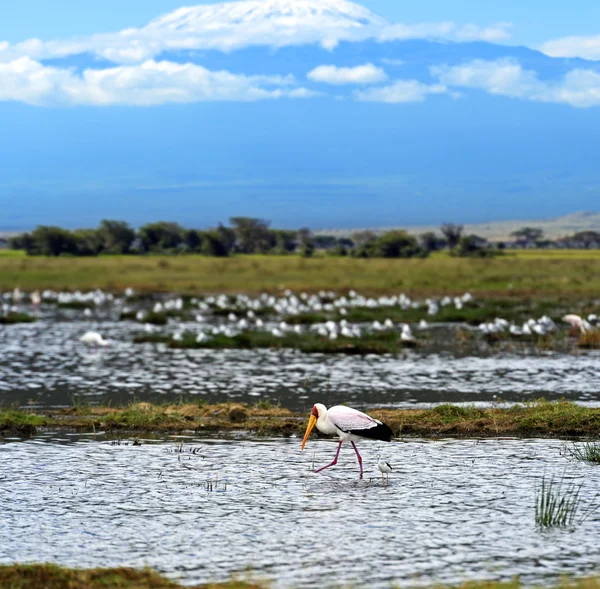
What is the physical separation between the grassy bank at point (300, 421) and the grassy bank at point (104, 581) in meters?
6.98

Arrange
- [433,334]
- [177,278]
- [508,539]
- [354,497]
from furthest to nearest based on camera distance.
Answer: [177,278] → [433,334] → [354,497] → [508,539]

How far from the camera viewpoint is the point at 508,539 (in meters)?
10.1

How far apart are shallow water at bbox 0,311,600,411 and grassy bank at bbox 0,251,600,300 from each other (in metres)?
23.6

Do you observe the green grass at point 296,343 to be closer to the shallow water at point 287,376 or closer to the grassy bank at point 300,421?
the shallow water at point 287,376

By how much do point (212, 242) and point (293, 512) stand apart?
9785 cm

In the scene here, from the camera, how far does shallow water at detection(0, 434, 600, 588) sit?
31.0 ft

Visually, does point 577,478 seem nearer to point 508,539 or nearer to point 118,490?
point 508,539

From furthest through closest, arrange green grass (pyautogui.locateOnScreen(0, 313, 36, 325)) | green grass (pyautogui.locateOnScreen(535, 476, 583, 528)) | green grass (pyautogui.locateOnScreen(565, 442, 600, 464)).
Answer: green grass (pyautogui.locateOnScreen(0, 313, 36, 325)), green grass (pyautogui.locateOnScreen(565, 442, 600, 464)), green grass (pyautogui.locateOnScreen(535, 476, 583, 528))

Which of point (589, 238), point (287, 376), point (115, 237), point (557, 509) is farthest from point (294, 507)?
point (589, 238)

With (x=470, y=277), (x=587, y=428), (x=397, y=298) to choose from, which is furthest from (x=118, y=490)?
(x=470, y=277)

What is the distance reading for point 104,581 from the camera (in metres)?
8.73

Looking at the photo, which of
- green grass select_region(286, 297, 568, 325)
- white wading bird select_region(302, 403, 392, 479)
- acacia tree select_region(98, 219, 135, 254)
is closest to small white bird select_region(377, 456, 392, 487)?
white wading bird select_region(302, 403, 392, 479)

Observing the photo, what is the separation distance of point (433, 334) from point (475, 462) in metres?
21.4

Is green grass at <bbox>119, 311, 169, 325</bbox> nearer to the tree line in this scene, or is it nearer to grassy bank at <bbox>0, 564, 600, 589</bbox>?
grassy bank at <bbox>0, 564, 600, 589</bbox>
